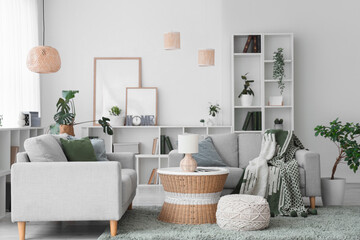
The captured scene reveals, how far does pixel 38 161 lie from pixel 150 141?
3754mm

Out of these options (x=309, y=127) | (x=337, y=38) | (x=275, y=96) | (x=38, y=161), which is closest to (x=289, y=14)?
(x=337, y=38)

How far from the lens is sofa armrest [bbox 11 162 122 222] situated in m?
3.93

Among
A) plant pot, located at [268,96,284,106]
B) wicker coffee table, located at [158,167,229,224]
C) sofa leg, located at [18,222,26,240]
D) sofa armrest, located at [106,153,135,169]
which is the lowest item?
sofa leg, located at [18,222,26,240]

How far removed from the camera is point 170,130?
7793mm

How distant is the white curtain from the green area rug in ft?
8.18

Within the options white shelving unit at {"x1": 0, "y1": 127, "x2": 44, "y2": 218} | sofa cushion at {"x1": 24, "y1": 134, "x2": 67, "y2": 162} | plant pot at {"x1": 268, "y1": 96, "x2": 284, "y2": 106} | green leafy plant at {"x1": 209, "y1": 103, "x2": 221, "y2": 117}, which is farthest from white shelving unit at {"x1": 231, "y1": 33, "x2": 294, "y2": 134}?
sofa cushion at {"x1": 24, "y1": 134, "x2": 67, "y2": 162}

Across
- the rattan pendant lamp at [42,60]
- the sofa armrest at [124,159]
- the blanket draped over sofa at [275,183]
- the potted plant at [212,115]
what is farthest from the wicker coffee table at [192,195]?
the potted plant at [212,115]

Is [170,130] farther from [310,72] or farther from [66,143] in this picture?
[66,143]

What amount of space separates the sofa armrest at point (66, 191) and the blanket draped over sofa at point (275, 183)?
178 centimetres

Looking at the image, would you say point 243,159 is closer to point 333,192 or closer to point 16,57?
point 333,192

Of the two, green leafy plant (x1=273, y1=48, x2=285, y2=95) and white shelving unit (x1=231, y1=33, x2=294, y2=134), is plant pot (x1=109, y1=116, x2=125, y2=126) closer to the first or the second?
white shelving unit (x1=231, y1=33, x2=294, y2=134)

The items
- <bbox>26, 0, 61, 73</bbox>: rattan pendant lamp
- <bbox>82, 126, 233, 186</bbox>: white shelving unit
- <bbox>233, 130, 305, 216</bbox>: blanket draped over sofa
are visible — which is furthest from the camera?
<bbox>82, 126, 233, 186</bbox>: white shelving unit

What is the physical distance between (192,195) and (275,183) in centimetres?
123

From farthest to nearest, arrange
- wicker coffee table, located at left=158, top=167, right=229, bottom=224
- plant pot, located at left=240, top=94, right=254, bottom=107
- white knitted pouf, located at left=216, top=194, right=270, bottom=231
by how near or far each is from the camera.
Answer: plant pot, located at left=240, top=94, right=254, bottom=107
wicker coffee table, located at left=158, top=167, right=229, bottom=224
white knitted pouf, located at left=216, top=194, right=270, bottom=231
